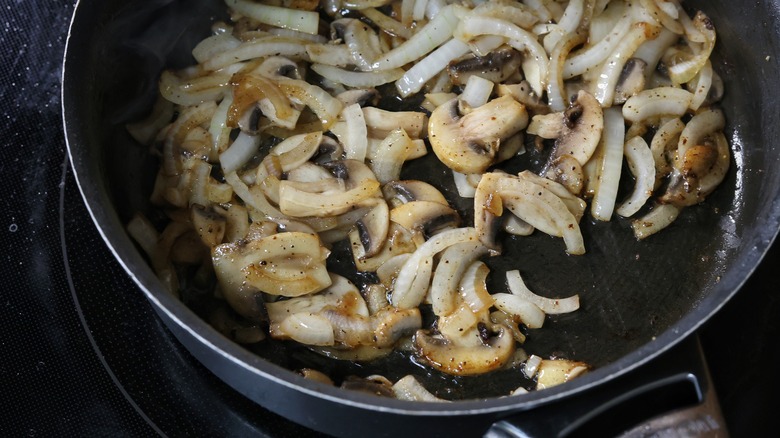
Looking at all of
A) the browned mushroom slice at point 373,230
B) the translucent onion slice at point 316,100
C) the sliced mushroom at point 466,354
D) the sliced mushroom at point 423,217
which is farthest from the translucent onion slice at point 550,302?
the translucent onion slice at point 316,100

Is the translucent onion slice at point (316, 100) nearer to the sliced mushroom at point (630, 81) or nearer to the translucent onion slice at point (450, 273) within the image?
the translucent onion slice at point (450, 273)

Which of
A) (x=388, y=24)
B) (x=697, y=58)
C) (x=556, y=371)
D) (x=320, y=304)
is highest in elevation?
(x=388, y=24)

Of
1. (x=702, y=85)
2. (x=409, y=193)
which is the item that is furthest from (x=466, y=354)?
(x=702, y=85)

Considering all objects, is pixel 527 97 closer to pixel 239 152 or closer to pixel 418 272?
pixel 418 272

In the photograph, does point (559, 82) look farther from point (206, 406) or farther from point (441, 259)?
point (206, 406)

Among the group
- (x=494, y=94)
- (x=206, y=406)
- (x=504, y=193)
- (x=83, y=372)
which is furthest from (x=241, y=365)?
(x=494, y=94)

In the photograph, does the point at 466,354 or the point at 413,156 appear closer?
the point at 466,354
